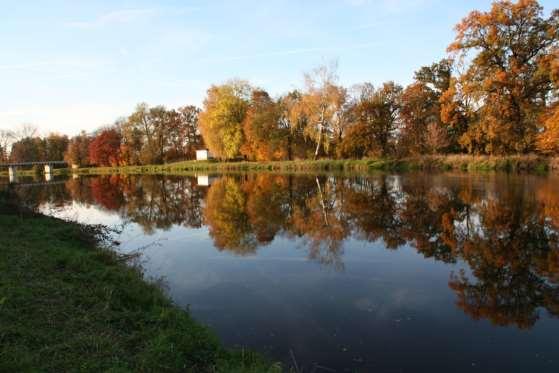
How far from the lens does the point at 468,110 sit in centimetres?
3675

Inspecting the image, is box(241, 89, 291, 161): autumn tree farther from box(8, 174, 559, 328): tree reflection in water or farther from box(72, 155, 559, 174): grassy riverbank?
box(8, 174, 559, 328): tree reflection in water

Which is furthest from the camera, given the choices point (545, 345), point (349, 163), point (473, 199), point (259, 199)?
point (349, 163)

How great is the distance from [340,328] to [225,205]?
13701 mm

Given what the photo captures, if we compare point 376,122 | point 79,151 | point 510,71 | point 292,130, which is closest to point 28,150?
point 79,151

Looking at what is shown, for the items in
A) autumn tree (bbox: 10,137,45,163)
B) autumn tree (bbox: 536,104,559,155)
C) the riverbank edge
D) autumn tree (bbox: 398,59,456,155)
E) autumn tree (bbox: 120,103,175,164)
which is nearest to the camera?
autumn tree (bbox: 536,104,559,155)

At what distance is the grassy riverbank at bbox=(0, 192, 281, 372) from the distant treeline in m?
29.9

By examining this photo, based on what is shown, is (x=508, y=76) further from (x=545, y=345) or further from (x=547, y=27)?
(x=545, y=345)

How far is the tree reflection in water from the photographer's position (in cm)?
666

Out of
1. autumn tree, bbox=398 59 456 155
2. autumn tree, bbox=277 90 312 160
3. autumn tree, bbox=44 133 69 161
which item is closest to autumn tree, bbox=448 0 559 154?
autumn tree, bbox=398 59 456 155

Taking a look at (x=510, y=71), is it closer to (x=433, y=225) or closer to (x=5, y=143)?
(x=433, y=225)

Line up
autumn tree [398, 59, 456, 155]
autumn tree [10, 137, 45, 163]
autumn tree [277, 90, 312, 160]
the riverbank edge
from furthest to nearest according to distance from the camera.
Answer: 1. autumn tree [10, 137, 45, 163]
2. autumn tree [277, 90, 312, 160]
3. autumn tree [398, 59, 456, 155]
4. the riverbank edge

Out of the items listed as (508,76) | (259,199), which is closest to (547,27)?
(508,76)

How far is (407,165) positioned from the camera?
1470 inches

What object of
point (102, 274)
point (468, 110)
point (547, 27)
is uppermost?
point (547, 27)
